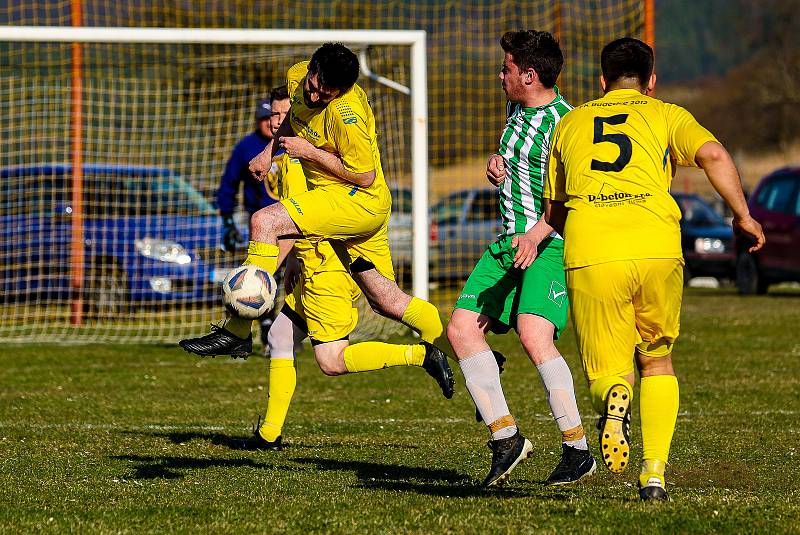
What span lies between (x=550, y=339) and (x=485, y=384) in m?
0.40

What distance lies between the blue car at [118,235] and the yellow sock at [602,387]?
11076mm

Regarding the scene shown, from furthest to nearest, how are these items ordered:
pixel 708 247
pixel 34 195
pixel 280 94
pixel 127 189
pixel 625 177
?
pixel 708 247 → pixel 34 195 → pixel 127 189 → pixel 280 94 → pixel 625 177

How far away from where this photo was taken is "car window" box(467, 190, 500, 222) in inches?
782

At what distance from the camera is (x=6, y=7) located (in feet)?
55.2

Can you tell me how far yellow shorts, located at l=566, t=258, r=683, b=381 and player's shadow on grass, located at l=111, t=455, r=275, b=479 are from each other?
238 cm

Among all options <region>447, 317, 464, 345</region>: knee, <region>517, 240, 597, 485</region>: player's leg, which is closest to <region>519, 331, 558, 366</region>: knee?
<region>517, 240, 597, 485</region>: player's leg

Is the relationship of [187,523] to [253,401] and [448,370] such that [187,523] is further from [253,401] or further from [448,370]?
[253,401]

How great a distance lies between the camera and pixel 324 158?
7016mm

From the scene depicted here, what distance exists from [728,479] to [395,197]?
998 centimetres

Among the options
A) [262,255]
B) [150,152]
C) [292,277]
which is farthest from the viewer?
[150,152]

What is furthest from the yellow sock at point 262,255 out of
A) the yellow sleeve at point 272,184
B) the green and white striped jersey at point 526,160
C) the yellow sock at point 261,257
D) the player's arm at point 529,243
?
the yellow sleeve at point 272,184

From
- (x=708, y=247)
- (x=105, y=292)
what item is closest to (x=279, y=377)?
(x=105, y=292)

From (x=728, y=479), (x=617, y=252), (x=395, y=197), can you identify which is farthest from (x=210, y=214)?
(x=617, y=252)

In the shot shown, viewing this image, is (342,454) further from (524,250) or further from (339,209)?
(524,250)
